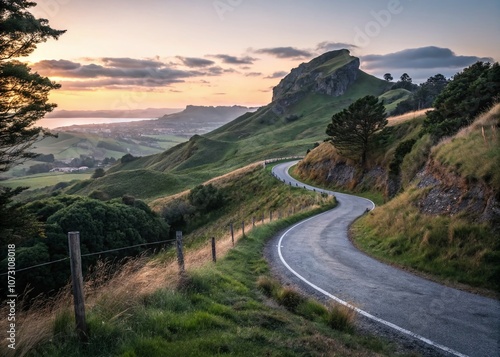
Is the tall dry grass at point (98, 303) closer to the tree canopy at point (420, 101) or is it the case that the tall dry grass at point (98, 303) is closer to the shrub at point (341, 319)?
the shrub at point (341, 319)

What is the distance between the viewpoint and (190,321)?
6.71m

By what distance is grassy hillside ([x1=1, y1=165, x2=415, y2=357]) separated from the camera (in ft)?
18.4

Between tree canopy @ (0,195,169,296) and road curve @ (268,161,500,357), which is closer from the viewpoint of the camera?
road curve @ (268,161,500,357)

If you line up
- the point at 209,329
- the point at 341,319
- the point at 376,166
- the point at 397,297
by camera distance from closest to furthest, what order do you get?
the point at 209,329, the point at 341,319, the point at 397,297, the point at 376,166

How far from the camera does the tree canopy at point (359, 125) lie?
1722 inches

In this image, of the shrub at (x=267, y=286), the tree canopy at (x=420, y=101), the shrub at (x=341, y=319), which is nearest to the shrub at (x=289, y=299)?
the shrub at (x=267, y=286)

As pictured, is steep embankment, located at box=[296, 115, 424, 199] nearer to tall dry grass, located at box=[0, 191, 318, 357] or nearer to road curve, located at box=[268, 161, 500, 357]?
road curve, located at box=[268, 161, 500, 357]

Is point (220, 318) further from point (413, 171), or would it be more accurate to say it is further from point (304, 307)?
point (413, 171)

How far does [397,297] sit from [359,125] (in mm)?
38724

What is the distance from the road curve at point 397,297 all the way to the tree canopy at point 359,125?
28.2 m

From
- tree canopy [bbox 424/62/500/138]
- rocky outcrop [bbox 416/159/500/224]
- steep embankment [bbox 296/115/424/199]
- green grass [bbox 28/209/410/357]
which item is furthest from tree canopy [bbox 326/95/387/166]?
green grass [bbox 28/209/410/357]

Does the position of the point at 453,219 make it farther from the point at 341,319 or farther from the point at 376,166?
the point at 376,166

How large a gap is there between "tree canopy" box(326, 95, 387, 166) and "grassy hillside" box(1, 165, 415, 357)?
37455 millimetres

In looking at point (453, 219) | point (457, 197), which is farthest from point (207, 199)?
point (453, 219)
